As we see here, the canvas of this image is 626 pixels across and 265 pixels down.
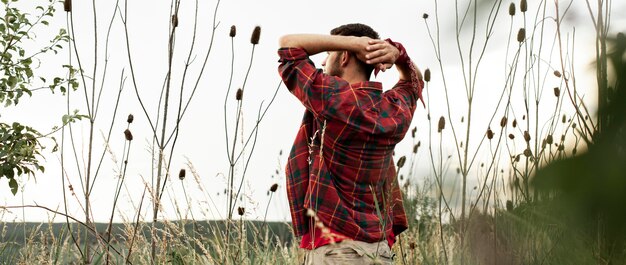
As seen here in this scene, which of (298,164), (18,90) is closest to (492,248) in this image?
(298,164)

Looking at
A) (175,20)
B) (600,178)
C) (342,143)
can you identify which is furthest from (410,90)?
(600,178)

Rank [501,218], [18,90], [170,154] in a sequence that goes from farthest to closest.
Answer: [18,90] < [170,154] < [501,218]

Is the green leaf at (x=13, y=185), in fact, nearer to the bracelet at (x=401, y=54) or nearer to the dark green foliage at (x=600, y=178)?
the bracelet at (x=401, y=54)

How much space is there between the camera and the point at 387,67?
2275mm

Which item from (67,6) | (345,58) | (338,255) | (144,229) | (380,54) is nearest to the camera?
(338,255)

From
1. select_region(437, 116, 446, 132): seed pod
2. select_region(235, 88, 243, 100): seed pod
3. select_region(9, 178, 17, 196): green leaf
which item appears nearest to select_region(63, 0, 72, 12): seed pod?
select_region(235, 88, 243, 100): seed pod

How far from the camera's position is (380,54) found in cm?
222

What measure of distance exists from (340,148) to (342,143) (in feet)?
0.06

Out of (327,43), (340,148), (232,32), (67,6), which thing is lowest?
(340,148)

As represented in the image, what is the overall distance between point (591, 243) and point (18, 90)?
4.64 m

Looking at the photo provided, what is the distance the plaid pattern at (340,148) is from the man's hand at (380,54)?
85 mm

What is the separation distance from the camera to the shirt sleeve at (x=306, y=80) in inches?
84.4

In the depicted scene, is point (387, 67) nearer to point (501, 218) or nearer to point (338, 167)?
point (338, 167)

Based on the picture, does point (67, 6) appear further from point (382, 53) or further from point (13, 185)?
point (13, 185)
